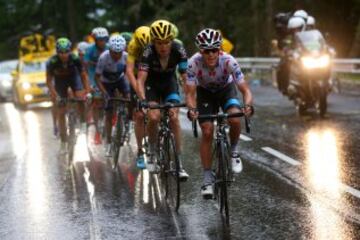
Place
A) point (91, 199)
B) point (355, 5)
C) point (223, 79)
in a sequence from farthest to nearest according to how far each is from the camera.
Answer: point (355, 5)
point (91, 199)
point (223, 79)

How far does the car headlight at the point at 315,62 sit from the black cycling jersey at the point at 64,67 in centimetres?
534

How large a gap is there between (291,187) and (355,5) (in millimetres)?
22198

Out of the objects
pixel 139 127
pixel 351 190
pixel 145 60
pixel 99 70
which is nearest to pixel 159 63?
pixel 145 60

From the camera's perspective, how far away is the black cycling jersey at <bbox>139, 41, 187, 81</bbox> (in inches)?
375

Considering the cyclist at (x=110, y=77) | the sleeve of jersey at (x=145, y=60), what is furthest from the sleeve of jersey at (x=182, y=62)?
the cyclist at (x=110, y=77)

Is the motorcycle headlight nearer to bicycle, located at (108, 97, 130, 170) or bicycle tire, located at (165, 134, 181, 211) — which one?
bicycle, located at (108, 97, 130, 170)

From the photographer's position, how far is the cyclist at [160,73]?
917cm

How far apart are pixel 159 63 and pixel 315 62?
7603 mm

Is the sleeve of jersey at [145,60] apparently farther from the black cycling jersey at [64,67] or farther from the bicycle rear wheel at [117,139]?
the black cycling jersey at [64,67]

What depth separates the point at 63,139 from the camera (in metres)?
13.8

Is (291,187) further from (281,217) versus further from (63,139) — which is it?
(63,139)

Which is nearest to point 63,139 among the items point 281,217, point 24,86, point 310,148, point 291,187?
point 310,148

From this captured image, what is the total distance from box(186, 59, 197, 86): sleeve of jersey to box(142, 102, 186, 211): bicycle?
20.7 inches

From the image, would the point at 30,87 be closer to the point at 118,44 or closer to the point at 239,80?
the point at 118,44
